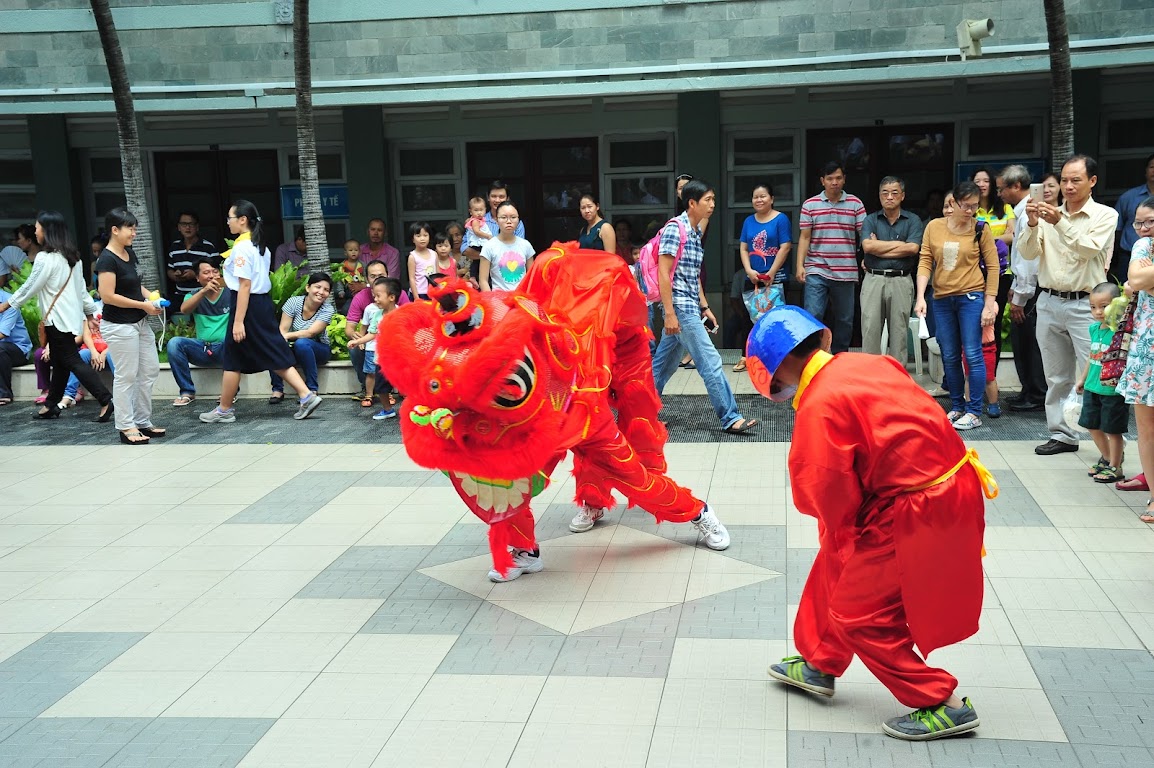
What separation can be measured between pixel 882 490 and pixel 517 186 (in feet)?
35.0

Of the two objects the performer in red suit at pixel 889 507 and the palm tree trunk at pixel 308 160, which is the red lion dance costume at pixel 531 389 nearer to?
the performer in red suit at pixel 889 507

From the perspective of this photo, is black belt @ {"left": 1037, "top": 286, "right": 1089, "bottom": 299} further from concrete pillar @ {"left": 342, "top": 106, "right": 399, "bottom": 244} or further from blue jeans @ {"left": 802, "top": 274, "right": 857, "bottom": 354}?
concrete pillar @ {"left": 342, "top": 106, "right": 399, "bottom": 244}

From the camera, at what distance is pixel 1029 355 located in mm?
8820

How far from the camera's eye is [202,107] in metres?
12.4

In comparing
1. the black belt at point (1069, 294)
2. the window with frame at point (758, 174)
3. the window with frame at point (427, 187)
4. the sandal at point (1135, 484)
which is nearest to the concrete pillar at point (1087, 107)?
the window with frame at point (758, 174)

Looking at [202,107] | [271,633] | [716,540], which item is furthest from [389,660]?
[202,107]

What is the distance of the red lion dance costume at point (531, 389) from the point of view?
4.75 meters

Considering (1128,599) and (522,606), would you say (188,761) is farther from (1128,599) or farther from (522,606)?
(1128,599)

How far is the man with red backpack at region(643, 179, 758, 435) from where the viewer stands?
26.7ft

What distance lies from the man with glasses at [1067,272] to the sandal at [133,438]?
713 centimetres

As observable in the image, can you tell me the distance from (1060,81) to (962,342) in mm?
3045

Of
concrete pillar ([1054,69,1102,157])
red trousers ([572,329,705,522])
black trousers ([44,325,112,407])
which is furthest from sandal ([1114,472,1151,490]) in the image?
black trousers ([44,325,112,407])

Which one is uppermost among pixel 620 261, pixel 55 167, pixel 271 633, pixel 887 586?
pixel 55 167

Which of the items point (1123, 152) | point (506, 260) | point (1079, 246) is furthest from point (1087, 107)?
point (506, 260)
